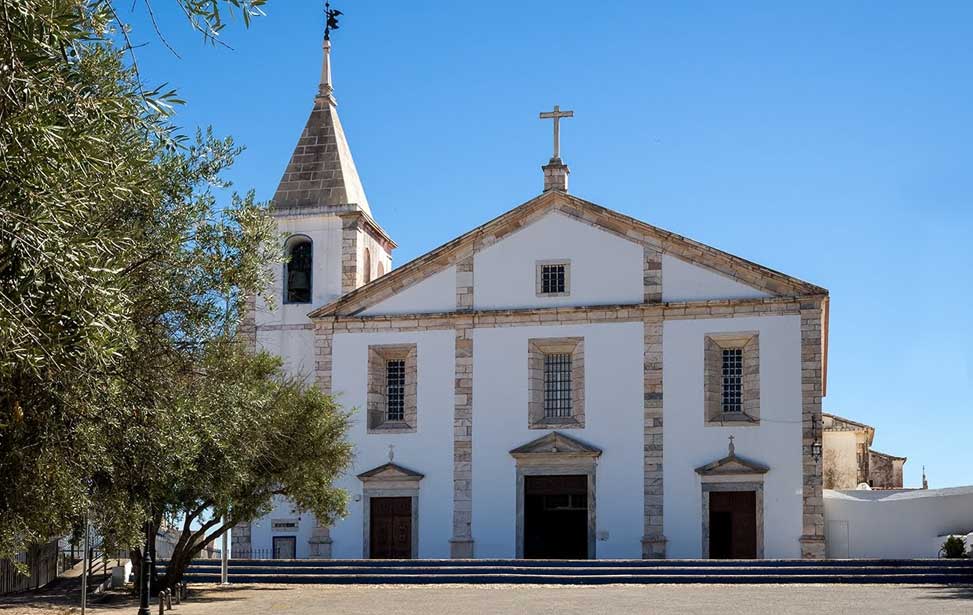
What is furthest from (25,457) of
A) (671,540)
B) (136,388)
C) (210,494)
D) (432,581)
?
(671,540)

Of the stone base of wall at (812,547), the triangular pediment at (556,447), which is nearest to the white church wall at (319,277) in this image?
the triangular pediment at (556,447)

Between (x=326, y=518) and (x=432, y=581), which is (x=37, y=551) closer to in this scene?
(x=326, y=518)

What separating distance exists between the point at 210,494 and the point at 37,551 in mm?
5476

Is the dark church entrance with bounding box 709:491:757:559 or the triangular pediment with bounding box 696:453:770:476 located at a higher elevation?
the triangular pediment with bounding box 696:453:770:476

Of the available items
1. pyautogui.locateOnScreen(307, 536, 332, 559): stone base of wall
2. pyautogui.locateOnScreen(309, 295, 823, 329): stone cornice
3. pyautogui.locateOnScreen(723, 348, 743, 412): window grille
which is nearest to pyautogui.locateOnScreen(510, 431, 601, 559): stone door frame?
pyautogui.locateOnScreen(309, 295, 823, 329): stone cornice

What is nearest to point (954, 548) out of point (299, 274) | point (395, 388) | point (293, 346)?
point (395, 388)

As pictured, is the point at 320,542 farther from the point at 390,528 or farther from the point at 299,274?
the point at 299,274

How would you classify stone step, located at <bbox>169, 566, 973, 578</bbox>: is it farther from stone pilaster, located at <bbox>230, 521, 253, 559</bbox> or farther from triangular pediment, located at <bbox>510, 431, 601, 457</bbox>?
triangular pediment, located at <bbox>510, 431, 601, 457</bbox>

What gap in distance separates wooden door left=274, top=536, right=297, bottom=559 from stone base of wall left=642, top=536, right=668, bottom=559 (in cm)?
883

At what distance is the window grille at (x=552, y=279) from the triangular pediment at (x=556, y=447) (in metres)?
3.57

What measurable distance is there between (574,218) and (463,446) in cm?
636

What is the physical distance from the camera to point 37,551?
23.7 metres

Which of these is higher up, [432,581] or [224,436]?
[224,436]

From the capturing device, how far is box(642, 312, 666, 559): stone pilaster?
29.8 meters
